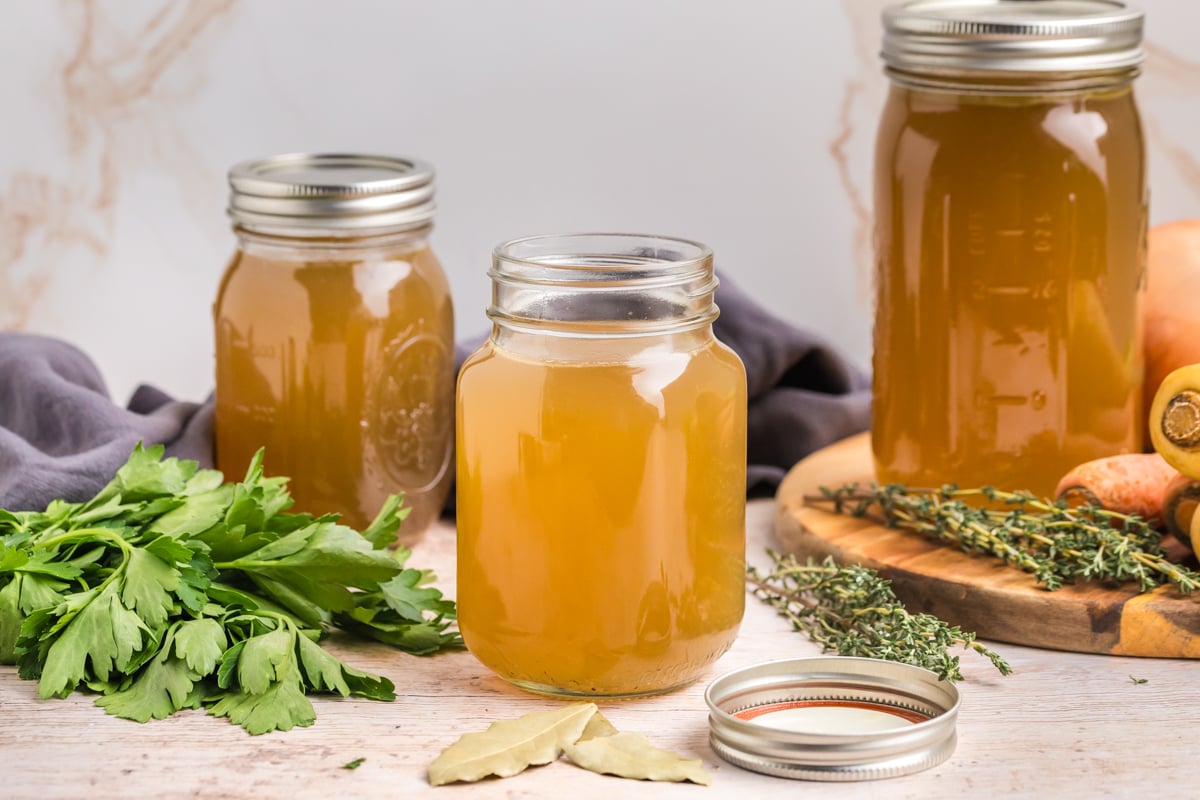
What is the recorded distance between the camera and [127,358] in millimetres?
2178

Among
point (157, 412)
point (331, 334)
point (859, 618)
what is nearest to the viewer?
point (859, 618)

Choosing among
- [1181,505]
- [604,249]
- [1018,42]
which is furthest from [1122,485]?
[604,249]

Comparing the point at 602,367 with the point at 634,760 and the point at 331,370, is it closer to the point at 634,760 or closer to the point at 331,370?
the point at 634,760

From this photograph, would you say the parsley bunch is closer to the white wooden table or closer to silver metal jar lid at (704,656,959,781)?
the white wooden table

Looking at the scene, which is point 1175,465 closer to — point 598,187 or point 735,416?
point 735,416

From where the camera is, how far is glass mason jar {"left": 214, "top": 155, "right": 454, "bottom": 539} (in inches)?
61.9

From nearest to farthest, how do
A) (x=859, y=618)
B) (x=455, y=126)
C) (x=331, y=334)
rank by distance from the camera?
(x=859, y=618), (x=331, y=334), (x=455, y=126)

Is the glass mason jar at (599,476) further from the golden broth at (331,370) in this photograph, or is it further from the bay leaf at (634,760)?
the golden broth at (331,370)

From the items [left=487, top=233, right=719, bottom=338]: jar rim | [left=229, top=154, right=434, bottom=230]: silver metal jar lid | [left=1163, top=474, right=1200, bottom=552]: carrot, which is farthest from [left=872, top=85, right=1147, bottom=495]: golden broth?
[left=229, top=154, right=434, bottom=230]: silver metal jar lid

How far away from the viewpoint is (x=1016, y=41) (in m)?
1.47

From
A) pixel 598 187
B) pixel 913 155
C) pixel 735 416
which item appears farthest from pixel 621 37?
pixel 735 416

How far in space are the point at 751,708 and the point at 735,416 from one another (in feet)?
0.81

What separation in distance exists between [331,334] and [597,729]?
1.94 feet

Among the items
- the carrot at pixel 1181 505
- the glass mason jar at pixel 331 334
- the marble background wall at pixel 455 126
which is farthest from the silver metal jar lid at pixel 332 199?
the carrot at pixel 1181 505
